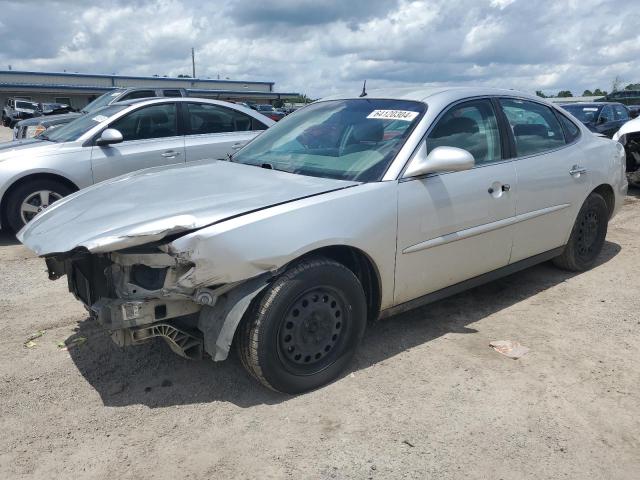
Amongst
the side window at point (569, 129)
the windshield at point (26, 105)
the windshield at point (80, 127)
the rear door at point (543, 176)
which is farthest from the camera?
the windshield at point (26, 105)

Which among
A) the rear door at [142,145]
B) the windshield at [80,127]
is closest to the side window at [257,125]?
the rear door at [142,145]

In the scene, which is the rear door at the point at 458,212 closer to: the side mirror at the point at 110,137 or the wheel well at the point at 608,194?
the wheel well at the point at 608,194

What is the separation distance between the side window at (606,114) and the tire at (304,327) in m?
12.0

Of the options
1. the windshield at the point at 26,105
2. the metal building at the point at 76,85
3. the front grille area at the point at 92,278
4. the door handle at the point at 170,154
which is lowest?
the front grille area at the point at 92,278

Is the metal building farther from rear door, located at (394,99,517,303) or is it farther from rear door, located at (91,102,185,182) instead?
rear door, located at (394,99,517,303)

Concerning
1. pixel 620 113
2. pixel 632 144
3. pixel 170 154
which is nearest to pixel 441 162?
pixel 170 154

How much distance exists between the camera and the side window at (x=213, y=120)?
725cm

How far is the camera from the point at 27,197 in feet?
20.7

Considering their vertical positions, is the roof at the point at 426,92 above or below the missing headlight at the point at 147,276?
above

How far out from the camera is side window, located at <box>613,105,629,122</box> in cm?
1358

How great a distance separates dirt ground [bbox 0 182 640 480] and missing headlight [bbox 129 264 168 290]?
2.35 ft

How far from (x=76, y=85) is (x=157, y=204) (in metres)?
58.3

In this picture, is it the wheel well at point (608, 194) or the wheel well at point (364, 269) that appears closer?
the wheel well at point (364, 269)

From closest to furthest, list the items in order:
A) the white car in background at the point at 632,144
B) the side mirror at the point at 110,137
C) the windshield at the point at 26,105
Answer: the side mirror at the point at 110,137
the white car in background at the point at 632,144
the windshield at the point at 26,105
